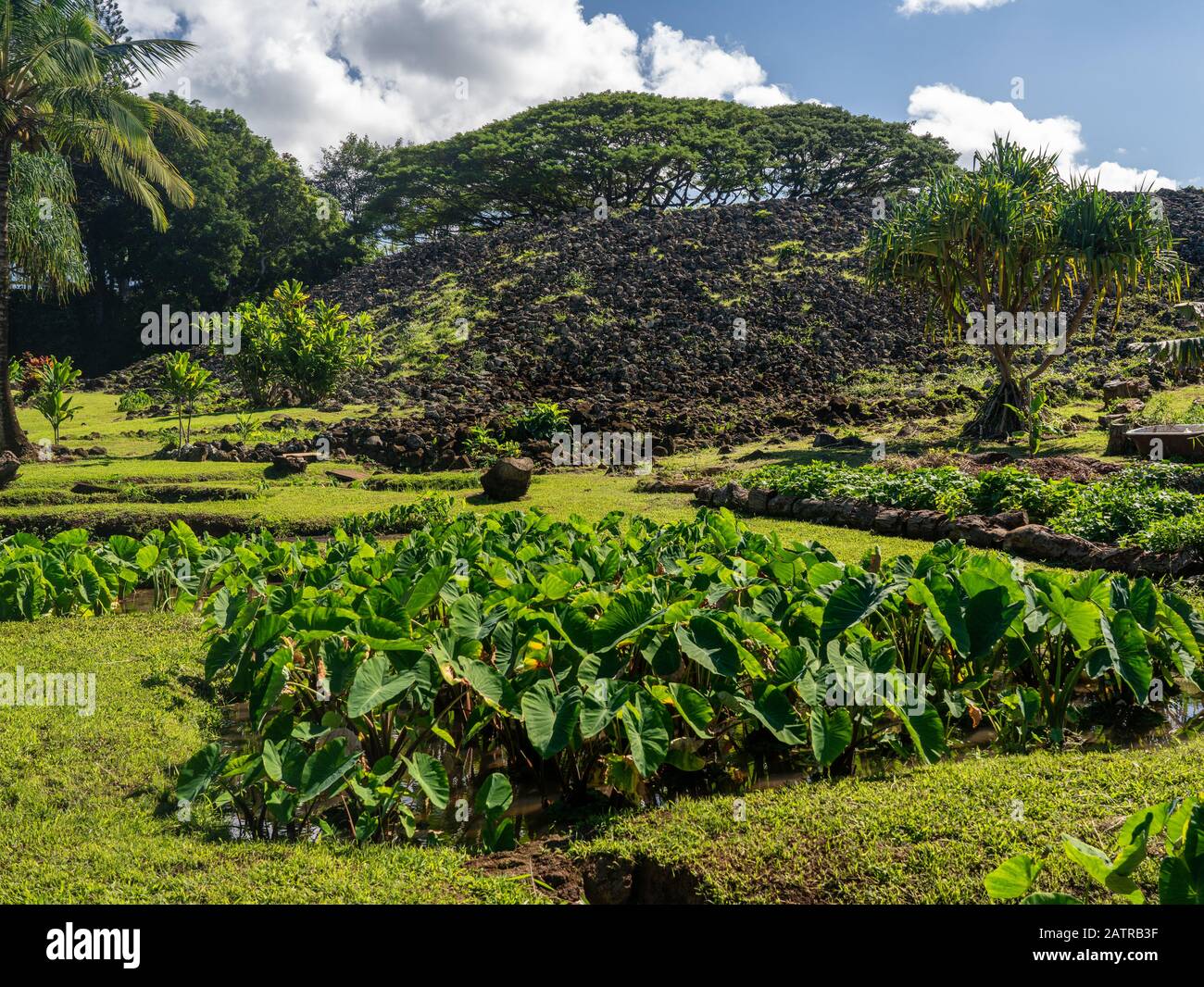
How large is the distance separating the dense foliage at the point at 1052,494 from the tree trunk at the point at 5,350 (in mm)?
11428

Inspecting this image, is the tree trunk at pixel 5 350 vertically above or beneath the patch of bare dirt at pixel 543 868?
above

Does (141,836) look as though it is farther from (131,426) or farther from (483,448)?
(131,426)

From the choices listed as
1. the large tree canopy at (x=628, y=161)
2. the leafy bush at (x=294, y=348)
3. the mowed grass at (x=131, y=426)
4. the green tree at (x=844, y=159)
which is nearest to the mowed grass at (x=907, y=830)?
the mowed grass at (x=131, y=426)

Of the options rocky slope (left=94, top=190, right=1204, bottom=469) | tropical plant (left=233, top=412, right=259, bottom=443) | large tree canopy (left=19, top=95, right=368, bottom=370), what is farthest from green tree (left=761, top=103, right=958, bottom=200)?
tropical plant (left=233, top=412, right=259, bottom=443)

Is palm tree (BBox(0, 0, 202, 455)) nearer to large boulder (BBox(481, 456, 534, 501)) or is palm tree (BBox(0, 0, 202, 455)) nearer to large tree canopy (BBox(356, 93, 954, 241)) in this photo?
large boulder (BBox(481, 456, 534, 501))

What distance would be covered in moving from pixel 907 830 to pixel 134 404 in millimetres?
22235

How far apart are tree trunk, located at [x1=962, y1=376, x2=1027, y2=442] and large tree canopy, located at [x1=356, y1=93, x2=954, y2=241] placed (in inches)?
968

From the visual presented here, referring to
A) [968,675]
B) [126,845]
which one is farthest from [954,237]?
[126,845]

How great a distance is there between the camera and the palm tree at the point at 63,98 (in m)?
13.9

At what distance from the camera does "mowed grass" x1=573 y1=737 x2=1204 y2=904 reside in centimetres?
285

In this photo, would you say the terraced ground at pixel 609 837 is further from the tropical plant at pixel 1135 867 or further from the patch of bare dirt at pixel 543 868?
the tropical plant at pixel 1135 867

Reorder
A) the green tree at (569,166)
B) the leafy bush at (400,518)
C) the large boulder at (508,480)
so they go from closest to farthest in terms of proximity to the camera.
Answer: the leafy bush at (400,518)
the large boulder at (508,480)
the green tree at (569,166)

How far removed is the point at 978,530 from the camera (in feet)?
26.5

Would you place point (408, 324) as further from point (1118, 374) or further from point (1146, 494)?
point (1146, 494)
